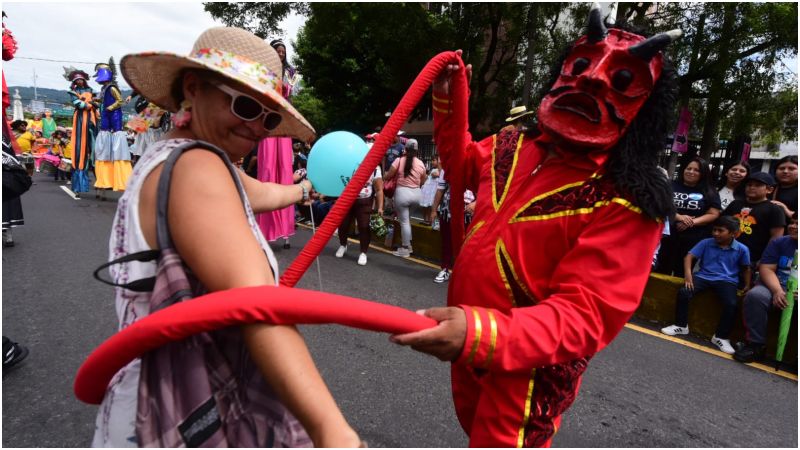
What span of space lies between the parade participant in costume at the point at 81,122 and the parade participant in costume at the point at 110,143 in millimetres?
423

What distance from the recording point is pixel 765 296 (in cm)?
396

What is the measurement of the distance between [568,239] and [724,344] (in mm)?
3853

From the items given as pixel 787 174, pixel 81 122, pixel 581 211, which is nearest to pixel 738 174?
pixel 787 174

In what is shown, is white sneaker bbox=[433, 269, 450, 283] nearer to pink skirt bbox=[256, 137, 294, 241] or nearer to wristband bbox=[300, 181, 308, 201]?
pink skirt bbox=[256, 137, 294, 241]

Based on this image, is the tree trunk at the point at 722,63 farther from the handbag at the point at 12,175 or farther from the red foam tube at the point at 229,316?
the handbag at the point at 12,175

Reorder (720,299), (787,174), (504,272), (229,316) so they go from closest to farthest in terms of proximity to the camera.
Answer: (229,316) → (504,272) → (720,299) → (787,174)

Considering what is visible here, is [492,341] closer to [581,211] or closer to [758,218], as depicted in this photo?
[581,211]

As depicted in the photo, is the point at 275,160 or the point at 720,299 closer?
the point at 720,299

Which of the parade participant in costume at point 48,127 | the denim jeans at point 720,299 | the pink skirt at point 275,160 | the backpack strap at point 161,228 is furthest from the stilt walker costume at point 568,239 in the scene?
the parade participant in costume at point 48,127

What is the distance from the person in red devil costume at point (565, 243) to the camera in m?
1.14

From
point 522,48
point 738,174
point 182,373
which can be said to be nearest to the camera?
point 182,373

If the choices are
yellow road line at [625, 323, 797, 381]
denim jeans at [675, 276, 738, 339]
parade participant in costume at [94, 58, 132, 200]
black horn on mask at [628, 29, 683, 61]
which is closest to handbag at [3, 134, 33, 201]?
black horn on mask at [628, 29, 683, 61]

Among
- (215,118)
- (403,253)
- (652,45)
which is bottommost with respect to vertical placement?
(403,253)

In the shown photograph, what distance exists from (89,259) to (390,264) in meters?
3.55
